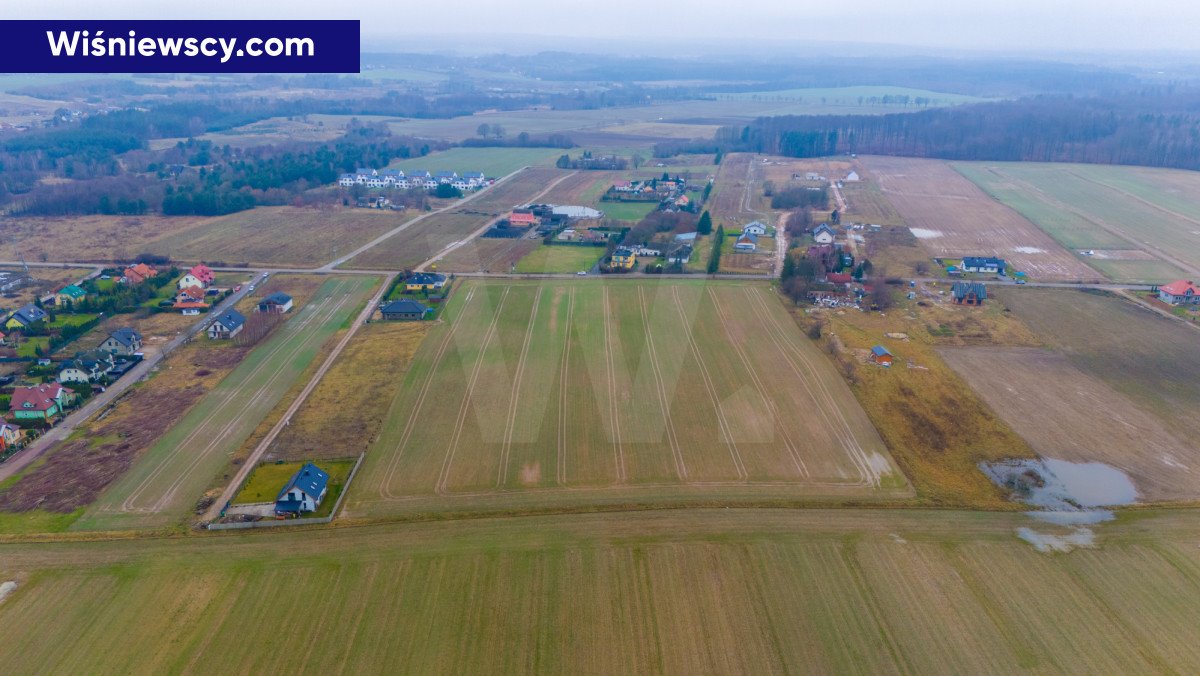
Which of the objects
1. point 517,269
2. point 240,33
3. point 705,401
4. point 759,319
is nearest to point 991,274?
point 759,319

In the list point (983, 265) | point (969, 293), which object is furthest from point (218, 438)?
point (983, 265)

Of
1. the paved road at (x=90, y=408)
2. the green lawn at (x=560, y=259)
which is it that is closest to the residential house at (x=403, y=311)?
the paved road at (x=90, y=408)

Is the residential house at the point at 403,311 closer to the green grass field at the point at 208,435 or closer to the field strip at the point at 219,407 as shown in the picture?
the green grass field at the point at 208,435

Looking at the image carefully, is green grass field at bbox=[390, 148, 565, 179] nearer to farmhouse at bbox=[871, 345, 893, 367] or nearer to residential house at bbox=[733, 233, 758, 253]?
residential house at bbox=[733, 233, 758, 253]

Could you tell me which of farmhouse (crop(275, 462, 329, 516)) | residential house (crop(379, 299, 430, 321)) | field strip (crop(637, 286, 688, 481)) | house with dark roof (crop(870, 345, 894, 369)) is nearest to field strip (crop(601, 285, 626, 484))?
field strip (crop(637, 286, 688, 481))

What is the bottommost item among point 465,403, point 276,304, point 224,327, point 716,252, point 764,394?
point 465,403

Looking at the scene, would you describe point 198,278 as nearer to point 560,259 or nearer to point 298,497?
point 560,259
